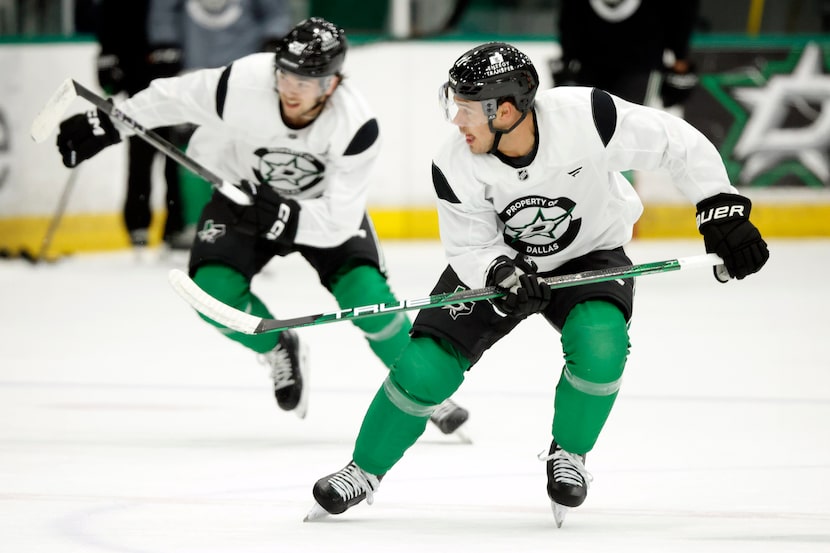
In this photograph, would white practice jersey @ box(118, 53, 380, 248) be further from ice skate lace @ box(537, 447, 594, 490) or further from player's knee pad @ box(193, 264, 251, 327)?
ice skate lace @ box(537, 447, 594, 490)

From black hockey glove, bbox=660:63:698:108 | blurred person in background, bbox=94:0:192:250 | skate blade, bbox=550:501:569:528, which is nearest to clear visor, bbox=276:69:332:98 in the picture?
skate blade, bbox=550:501:569:528

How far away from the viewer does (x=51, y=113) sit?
3.91 metres

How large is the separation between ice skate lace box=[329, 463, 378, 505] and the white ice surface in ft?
0.19

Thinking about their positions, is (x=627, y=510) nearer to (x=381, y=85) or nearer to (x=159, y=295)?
(x=159, y=295)

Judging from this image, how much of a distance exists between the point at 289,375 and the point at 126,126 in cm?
78

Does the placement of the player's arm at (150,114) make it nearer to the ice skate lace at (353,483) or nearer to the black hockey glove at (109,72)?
the ice skate lace at (353,483)

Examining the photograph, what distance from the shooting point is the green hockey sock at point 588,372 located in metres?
2.82

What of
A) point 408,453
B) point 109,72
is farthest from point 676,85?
point 408,453

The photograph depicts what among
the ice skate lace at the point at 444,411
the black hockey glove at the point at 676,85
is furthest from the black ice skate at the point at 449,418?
the black hockey glove at the point at 676,85

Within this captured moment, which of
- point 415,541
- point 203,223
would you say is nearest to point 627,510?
point 415,541

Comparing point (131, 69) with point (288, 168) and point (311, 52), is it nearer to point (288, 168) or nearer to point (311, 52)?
point (288, 168)

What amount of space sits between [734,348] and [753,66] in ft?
11.4

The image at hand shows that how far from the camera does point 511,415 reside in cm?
402

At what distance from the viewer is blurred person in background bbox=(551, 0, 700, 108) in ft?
20.9
